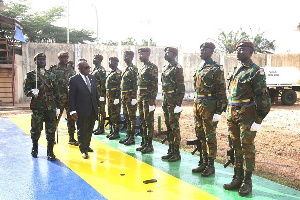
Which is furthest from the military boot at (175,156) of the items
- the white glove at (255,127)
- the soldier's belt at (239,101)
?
the white glove at (255,127)

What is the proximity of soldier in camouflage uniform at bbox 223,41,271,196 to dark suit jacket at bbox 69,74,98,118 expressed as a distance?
2766 mm

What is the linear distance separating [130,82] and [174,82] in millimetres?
1629

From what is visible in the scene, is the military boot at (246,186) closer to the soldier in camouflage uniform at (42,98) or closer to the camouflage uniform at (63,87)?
the soldier in camouflage uniform at (42,98)

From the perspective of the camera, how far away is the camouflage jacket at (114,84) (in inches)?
297

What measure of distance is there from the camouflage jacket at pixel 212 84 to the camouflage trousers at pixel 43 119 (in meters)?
2.73

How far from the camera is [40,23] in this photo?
2684 centimetres

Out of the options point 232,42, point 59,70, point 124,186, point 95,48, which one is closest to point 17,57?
point 95,48

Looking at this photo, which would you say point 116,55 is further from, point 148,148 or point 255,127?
point 255,127

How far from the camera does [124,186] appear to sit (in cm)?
445

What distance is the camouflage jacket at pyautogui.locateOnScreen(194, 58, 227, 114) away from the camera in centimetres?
459

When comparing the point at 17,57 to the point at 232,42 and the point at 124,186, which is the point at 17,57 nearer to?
the point at 124,186

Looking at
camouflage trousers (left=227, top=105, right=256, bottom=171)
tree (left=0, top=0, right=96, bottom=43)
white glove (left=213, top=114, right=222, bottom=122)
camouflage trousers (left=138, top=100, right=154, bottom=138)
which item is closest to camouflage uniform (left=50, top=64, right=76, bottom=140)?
camouflage trousers (left=138, top=100, right=154, bottom=138)

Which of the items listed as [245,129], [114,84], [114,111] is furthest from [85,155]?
[245,129]

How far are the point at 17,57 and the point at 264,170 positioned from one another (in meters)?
15.9
